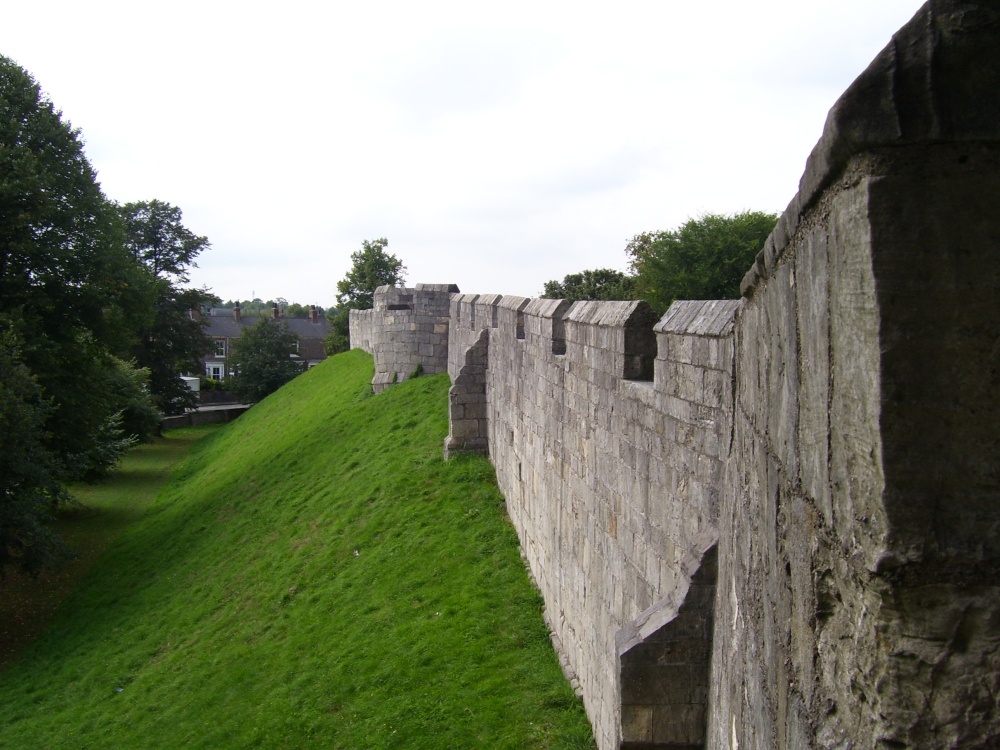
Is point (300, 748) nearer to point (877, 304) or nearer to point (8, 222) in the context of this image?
point (877, 304)

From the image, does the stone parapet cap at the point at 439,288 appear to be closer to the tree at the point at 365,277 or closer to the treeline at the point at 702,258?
the treeline at the point at 702,258

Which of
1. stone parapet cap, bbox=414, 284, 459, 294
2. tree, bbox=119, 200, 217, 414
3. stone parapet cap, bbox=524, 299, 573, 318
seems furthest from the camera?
tree, bbox=119, 200, 217, 414

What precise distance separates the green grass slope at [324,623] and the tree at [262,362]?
26069 millimetres

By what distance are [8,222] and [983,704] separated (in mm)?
21634

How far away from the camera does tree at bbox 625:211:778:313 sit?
34.9 m

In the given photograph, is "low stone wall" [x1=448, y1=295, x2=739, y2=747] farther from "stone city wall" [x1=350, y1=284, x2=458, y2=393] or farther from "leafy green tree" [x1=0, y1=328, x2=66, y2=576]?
"stone city wall" [x1=350, y1=284, x2=458, y2=393]

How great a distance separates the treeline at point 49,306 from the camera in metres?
16.8

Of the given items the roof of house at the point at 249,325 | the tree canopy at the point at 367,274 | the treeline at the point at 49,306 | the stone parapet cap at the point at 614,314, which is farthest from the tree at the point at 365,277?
the stone parapet cap at the point at 614,314

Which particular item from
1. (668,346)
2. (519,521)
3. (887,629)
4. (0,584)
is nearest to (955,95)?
(887,629)

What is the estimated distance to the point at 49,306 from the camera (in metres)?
20.4

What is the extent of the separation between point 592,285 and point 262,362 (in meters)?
18.0

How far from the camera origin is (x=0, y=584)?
18.9m

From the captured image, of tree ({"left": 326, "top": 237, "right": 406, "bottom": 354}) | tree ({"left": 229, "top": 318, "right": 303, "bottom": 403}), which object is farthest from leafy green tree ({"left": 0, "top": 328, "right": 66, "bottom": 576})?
tree ({"left": 326, "top": 237, "right": 406, "bottom": 354})

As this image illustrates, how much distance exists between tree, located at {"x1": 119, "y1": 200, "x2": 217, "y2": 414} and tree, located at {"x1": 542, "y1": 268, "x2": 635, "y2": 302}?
18507 millimetres
